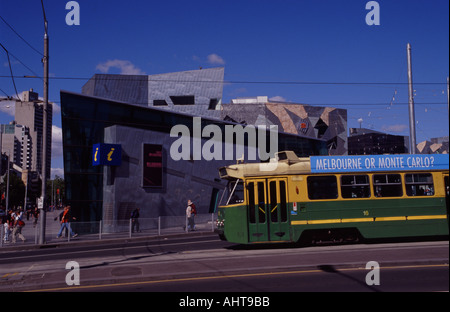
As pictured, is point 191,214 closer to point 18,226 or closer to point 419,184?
point 18,226

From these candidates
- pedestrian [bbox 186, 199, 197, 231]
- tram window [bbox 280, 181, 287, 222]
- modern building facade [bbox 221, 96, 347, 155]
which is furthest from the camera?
modern building facade [bbox 221, 96, 347, 155]

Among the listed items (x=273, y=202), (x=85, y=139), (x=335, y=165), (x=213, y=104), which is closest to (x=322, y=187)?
(x=335, y=165)

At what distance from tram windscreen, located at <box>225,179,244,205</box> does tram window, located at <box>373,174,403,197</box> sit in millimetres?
4867

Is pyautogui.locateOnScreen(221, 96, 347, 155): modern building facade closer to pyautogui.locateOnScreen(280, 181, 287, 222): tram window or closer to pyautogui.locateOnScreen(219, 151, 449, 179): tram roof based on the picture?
pyautogui.locateOnScreen(219, 151, 449, 179): tram roof

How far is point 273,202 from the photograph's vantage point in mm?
15477

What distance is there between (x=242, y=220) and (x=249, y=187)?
47.0 inches

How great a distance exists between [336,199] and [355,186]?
0.88m

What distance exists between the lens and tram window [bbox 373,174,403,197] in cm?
1583

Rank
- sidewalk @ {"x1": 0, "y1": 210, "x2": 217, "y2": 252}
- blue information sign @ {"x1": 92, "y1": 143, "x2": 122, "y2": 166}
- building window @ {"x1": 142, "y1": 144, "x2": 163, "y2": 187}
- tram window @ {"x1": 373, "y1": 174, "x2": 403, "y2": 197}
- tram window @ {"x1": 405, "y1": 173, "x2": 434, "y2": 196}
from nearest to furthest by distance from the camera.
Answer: tram window @ {"x1": 373, "y1": 174, "x2": 403, "y2": 197} < tram window @ {"x1": 405, "y1": 173, "x2": 434, "y2": 196} < sidewalk @ {"x1": 0, "y1": 210, "x2": 217, "y2": 252} < blue information sign @ {"x1": 92, "y1": 143, "x2": 122, "y2": 166} < building window @ {"x1": 142, "y1": 144, "x2": 163, "y2": 187}

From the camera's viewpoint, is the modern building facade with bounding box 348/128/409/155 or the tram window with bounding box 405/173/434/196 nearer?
the tram window with bounding box 405/173/434/196

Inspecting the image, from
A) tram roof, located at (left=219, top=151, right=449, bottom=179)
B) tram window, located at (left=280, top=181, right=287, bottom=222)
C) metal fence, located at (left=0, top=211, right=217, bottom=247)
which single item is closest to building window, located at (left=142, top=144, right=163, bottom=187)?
metal fence, located at (left=0, top=211, right=217, bottom=247)

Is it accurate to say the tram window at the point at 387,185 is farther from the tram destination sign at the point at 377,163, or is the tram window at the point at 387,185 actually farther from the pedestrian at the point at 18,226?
the pedestrian at the point at 18,226
